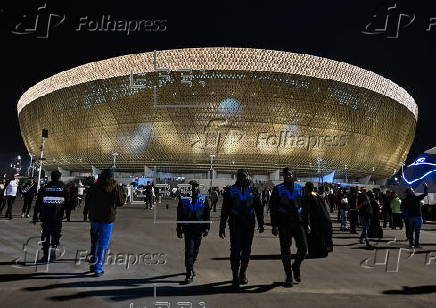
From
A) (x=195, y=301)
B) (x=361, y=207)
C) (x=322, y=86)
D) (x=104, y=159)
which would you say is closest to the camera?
(x=195, y=301)

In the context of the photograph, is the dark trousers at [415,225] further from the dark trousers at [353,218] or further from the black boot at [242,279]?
the black boot at [242,279]

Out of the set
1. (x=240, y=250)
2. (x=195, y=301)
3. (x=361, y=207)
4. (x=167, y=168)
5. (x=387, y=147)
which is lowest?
(x=195, y=301)

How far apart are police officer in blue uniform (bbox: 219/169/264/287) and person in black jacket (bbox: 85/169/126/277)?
192 cm

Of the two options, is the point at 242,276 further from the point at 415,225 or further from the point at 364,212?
the point at 415,225

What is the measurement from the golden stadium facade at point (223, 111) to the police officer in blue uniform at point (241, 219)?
42614 mm

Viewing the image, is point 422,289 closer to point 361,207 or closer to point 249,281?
point 249,281

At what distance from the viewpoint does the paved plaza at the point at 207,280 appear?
458 centimetres

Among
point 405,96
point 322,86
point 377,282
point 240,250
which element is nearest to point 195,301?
point 240,250

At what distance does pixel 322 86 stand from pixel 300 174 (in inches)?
661

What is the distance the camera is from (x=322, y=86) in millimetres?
52938

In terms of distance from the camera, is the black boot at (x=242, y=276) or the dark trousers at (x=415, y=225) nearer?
the black boot at (x=242, y=276)

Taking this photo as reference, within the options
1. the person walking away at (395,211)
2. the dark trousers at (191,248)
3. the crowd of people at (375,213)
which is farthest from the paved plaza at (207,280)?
the person walking away at (395,211)

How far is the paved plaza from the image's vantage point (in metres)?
4.58

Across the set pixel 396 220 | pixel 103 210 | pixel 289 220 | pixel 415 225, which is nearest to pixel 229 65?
pixel 396 220
